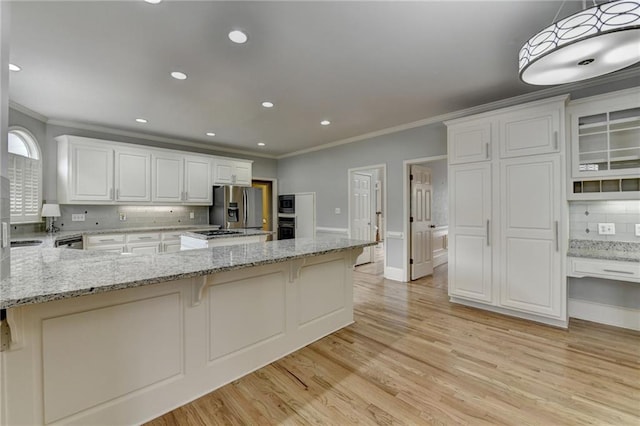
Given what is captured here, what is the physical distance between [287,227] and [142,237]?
325cm

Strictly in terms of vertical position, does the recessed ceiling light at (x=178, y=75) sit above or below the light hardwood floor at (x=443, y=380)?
above

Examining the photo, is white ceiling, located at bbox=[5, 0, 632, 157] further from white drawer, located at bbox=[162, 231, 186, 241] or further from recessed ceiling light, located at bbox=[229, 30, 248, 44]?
white drawer, located at bbox=[162, 231, 186, 241]

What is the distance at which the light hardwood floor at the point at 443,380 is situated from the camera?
1753 mm

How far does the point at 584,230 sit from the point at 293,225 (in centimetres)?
529

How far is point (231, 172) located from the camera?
6.14 meters

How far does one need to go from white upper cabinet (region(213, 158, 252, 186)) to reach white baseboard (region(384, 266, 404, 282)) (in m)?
Result: 3.59

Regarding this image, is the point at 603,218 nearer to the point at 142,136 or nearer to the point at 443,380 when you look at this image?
the point at 443,380

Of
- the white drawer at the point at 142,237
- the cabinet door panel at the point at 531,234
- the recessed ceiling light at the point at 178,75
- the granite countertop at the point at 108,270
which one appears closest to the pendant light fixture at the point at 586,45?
the cabinet door panel at the point at 531,234

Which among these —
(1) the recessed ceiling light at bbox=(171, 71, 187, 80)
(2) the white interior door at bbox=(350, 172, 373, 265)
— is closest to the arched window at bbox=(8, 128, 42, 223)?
(1) the recessed ceiling light at bbox=(171, 71, 187, 80)

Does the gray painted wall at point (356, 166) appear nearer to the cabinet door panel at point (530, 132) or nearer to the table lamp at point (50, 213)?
the cabinet door panel at point (530, 132)

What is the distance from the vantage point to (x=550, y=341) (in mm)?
2713

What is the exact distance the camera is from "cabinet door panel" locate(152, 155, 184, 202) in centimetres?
512

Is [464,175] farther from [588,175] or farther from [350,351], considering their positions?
[350,351]

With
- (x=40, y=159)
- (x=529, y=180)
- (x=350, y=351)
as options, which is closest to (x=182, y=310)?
(x=350, y=351)
